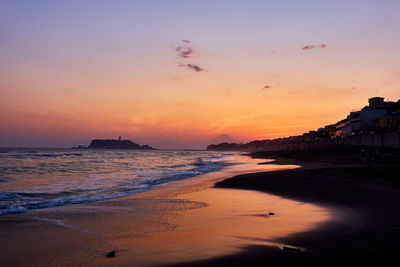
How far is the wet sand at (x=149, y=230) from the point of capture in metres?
5.33

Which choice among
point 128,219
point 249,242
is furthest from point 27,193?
point 249,242

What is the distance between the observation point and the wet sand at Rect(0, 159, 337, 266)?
5328 millimetres

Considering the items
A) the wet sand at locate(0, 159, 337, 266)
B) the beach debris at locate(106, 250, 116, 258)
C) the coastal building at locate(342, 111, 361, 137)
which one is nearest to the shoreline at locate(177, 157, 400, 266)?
the wet sand at locate(0, 159, 337, 266)

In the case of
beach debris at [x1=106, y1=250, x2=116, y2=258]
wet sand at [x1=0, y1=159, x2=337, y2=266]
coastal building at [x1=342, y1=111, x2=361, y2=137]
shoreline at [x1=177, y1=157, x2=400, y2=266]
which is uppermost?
coastal building at [x1=342, y1=111, x2=361, y2=137]

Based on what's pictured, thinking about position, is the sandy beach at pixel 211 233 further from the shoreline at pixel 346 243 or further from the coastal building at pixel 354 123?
the coastal building at pixel 354 123

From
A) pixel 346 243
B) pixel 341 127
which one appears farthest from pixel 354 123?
pixel 346 243

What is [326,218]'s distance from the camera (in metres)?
8.05

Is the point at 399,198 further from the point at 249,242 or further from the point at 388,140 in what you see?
the point at 388,140

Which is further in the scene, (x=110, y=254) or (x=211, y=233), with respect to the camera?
(x=211, y=233)

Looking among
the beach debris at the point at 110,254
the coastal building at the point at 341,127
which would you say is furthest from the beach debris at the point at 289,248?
the coastal building at the point at 341,127

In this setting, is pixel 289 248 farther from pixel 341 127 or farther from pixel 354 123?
pixel 341 127

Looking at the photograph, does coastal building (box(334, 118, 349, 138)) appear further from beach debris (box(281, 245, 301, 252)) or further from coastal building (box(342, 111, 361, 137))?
beach debris (box(281, 245, 301, 252))

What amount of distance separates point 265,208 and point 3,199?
11.0 m

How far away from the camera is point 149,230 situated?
24.1 ft
